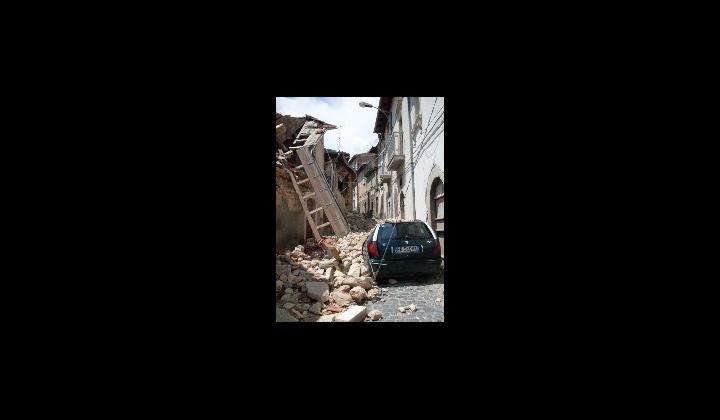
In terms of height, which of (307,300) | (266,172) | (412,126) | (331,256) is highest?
(412,126)

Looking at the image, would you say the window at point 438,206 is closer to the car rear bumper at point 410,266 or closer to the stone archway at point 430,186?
the stone archway at point 430,186

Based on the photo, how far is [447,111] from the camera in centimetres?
175

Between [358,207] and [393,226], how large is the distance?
20.1 meters

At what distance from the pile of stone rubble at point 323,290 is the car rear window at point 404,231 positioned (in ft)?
2.38

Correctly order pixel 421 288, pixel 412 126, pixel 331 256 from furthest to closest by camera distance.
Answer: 1. pixel 412 126
2. pixel 331 256
3. pixel 421 288

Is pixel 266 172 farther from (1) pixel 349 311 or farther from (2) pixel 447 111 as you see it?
(1) pixel 349 311

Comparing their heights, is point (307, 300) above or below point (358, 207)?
below

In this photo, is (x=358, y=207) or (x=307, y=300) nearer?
(x=307, y=300)

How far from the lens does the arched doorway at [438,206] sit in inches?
290

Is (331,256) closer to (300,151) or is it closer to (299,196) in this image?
(299,196)

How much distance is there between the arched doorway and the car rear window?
215 centimetres

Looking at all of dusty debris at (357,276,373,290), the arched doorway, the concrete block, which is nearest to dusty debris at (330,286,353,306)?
dusty debris at (357,276,373,290)
